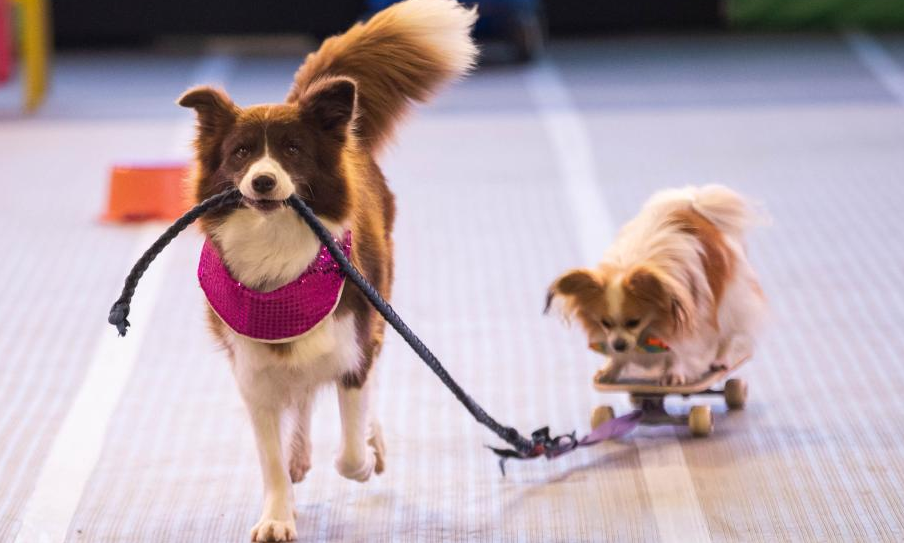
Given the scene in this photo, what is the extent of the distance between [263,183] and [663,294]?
1430mm

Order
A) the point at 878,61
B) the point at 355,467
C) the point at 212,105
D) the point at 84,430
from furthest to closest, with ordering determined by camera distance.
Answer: the point at 878,61 → the point at 84,430 → the point at 355,467 → the point at 212,105

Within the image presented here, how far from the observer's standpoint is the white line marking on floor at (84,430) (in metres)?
3.68

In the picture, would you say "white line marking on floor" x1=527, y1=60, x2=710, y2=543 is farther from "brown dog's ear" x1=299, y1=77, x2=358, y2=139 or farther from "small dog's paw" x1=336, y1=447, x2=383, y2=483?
"brown dog's ear" x1=299, y1=77, x2=358, y2=139

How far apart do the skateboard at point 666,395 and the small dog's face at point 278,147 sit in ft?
4.25

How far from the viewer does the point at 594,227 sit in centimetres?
674

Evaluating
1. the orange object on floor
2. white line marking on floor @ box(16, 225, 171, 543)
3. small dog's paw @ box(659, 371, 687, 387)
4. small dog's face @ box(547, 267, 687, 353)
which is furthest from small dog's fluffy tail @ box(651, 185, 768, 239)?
the orange object on floor

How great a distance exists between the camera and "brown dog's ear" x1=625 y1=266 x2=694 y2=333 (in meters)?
4.02

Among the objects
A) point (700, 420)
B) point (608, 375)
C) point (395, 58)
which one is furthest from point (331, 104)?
point (700, 420)

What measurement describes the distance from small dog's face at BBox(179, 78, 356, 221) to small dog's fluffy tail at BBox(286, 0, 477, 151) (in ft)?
2.39

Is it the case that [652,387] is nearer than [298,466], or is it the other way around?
[298,466]

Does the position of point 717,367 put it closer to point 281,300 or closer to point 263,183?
point 281,300

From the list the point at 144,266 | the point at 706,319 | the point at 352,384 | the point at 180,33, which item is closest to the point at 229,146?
the point at 144,266

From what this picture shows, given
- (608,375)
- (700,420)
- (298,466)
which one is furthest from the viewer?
(608,375)

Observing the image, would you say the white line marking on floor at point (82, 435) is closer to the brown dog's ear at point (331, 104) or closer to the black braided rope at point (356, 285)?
the black braided rope at point (356, 285)
